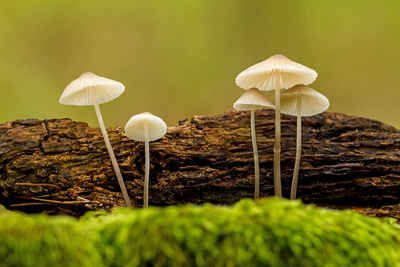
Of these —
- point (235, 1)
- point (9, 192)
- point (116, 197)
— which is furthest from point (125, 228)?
point (235, 1)

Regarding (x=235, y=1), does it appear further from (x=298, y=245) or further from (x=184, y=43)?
(x=298, y=245)

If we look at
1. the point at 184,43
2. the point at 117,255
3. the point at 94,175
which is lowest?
the point at 117,255

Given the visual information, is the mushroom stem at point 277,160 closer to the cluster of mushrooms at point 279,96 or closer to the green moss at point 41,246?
the cluster of mushrooms at point 279,96

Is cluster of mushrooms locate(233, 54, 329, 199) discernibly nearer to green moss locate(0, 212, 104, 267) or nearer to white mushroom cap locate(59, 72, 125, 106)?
white mushroom cap locate(59, 72, 125, 106)

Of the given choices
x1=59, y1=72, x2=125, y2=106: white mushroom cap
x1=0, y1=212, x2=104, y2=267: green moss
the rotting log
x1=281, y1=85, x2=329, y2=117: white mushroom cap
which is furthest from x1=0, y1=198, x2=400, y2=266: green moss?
x1=59, y1=72, x2=125, y2=106: white mushroom cap

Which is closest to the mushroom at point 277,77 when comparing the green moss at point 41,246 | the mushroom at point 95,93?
the mushroom at point 95,93

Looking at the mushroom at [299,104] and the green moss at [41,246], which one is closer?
the green moss at [41,246]

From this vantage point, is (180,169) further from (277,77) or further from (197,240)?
(197,240)
